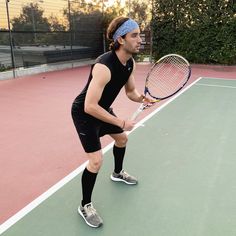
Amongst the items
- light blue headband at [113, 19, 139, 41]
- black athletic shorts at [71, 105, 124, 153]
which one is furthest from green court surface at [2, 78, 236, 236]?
light blue headband at [113, 19, 139, 41]

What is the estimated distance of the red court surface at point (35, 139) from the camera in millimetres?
3180

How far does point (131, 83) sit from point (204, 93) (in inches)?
201

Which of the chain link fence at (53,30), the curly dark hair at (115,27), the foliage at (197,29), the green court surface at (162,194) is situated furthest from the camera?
the foliage at (197,29)

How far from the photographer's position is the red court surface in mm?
3180

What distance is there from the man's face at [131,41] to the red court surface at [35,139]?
5.10 feet

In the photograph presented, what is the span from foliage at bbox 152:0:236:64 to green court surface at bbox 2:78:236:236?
825 cm

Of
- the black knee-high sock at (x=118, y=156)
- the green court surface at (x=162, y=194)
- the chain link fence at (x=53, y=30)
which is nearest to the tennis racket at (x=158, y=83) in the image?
the black knee-high sock at (x=118, y=156)

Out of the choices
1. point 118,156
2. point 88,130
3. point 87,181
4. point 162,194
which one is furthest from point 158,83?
point 87,181

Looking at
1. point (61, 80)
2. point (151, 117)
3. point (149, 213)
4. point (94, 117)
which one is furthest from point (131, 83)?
point (61, 80)

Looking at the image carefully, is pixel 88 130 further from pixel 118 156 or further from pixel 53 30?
pixel 53 30

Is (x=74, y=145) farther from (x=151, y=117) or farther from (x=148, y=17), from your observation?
(x=148, y=17)

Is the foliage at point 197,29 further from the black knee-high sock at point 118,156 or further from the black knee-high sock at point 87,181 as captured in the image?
the black knee-high sock at point 87,181

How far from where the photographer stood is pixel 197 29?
41.6 ft

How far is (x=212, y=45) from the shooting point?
1262 centimetres
